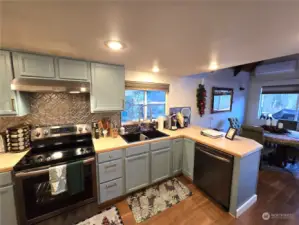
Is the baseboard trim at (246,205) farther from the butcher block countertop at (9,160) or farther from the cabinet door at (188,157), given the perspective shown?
the butcher block countertop at (9,160)

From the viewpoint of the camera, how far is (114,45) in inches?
51.6

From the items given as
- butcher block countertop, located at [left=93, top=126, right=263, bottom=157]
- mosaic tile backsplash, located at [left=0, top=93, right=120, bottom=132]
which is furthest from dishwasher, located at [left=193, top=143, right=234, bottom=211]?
mosaic tile backsplash, located at [left=0, top=93, right=120, bottom=132]

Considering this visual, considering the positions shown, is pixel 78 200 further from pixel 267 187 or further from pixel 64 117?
pixel 267 187

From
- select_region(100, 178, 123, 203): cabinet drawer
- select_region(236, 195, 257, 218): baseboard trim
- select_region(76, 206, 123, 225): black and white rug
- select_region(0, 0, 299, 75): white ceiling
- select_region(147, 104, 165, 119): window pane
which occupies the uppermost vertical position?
select_region(0, 0, 299, 75): white ceiling

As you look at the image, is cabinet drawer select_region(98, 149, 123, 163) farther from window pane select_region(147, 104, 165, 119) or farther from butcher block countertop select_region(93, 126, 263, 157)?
window pane select_region(147, 104, 165, 119)

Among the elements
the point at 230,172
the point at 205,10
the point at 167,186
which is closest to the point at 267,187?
the point at 230,172

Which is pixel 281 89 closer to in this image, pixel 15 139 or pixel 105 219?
pixel 105 219

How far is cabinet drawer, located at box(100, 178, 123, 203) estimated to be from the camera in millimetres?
1771

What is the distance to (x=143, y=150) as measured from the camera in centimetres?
200

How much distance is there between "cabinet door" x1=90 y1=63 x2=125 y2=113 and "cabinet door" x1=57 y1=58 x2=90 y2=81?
9cm

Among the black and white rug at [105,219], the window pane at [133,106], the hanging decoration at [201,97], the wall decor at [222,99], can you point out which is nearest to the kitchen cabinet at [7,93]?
the window pane at [133,106]

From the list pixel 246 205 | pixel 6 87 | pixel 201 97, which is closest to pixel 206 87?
pixel 201 97

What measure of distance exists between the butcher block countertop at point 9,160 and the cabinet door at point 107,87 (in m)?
0.93

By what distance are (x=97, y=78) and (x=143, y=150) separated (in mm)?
1266
